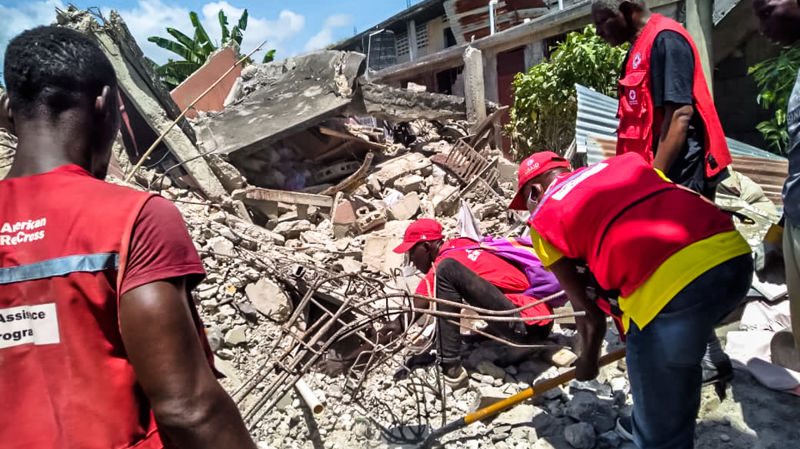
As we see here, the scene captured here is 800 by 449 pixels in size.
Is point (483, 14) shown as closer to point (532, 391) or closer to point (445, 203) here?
point (445, 203)

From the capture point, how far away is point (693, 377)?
1.60 meters

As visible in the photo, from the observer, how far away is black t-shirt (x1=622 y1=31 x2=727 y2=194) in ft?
7.49

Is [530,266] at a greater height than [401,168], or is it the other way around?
[401,168]

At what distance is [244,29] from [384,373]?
18868 mm

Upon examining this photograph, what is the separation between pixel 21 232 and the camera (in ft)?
3.02

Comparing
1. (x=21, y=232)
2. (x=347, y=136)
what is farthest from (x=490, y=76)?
(x=21, y=232)

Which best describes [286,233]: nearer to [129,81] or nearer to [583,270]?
[129,81]

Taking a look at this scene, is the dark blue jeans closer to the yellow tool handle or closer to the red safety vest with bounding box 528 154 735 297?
the red safety vest with bounding box 528 154 735 297

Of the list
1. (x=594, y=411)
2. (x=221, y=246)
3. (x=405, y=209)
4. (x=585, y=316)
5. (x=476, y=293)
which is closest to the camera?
(x=585, y=316)

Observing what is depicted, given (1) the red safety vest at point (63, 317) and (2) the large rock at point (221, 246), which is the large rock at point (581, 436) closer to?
(1) the red safety vest at point (63, 317)

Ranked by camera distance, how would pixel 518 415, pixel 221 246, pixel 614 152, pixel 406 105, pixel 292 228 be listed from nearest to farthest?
pixel 518 415
pixel 614 152
pixel 221 246
pixel 292 228
pixel 406 105

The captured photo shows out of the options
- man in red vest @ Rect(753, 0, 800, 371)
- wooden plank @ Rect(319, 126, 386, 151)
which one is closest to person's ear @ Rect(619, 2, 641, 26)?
man in red vest @ Rect(753, 0, 800, 371)

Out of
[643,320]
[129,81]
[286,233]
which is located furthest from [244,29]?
[643,320]

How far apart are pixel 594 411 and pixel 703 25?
5084mm
